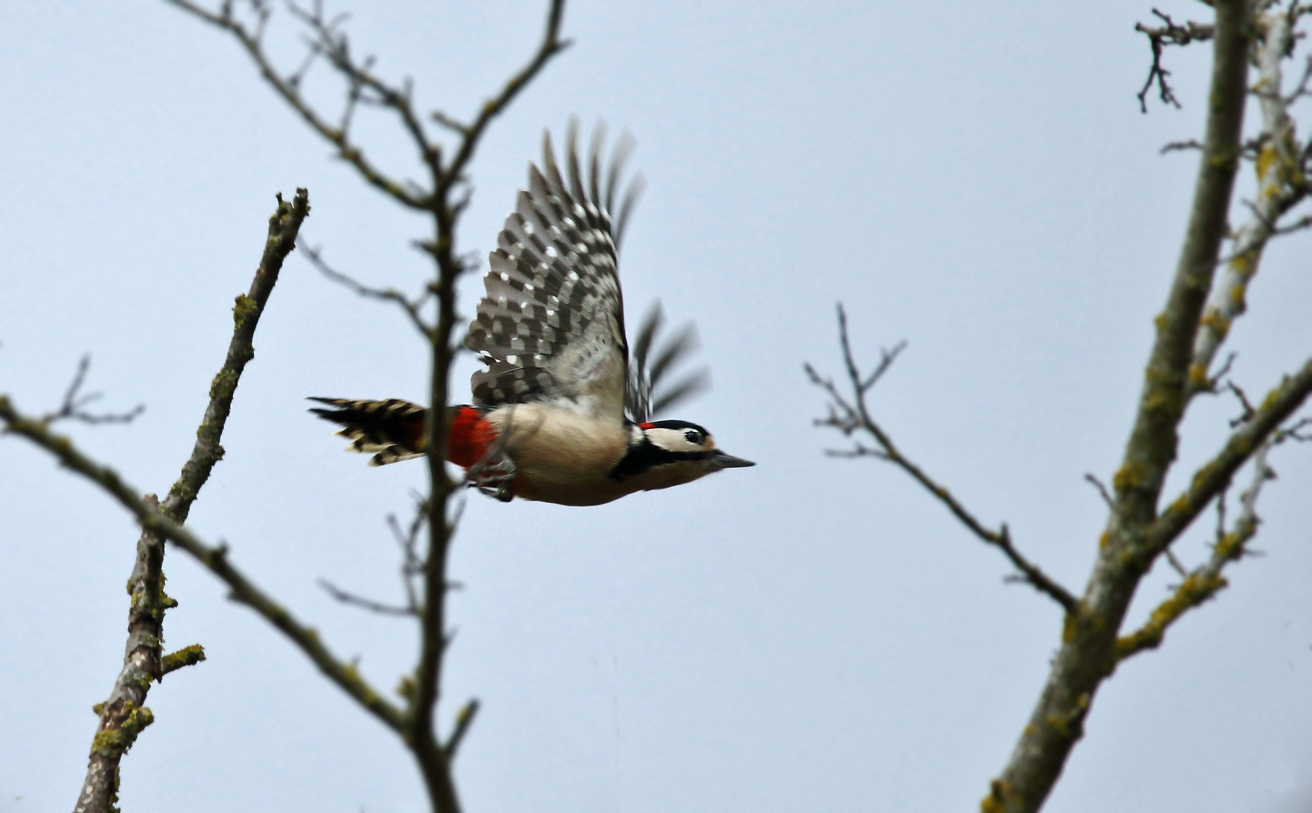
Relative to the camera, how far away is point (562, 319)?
7160 millimetres

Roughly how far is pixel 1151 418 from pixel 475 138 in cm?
178

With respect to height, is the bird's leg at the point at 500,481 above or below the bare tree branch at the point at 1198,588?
above

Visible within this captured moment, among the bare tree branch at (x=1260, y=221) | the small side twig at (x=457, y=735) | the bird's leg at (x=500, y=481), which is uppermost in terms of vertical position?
the bird's leg at (x=500, y=481)

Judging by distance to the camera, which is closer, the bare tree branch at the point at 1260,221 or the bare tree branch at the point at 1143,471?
the bare tree branch at the point at 1143,471

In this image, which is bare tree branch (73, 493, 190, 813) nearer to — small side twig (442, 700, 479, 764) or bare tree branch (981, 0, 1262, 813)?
small side twig (442, 700, 479, 764)

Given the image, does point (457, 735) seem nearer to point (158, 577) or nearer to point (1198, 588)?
point (1198, 588)

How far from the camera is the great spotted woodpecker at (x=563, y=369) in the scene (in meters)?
6.95

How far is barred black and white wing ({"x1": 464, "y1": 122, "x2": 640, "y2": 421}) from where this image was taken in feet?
23.4

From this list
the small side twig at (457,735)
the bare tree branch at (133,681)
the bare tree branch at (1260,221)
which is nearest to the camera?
the small side twig at (457,735)

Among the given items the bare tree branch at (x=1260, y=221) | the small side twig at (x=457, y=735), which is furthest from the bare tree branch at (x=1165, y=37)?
the small side twig at (x=457, y=735)

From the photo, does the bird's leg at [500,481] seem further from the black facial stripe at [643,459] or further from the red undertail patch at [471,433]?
the black facial stripe at [643,459]

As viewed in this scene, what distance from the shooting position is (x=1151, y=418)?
3346 mm

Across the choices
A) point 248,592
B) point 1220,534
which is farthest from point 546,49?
point 1220,534

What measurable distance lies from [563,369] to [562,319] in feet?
0.84
